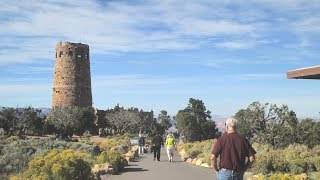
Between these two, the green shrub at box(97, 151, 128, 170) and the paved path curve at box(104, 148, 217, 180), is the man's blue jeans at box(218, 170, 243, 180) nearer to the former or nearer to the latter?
the paved path curve at box(104, 148, 217, 180)

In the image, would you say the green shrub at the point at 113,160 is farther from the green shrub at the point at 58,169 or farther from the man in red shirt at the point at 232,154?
the man in red shirt at the point at 232,154

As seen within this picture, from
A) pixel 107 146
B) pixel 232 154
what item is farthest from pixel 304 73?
pixel 107 146

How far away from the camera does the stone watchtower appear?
80.9m

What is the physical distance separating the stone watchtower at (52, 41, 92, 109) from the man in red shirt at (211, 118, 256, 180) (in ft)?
243

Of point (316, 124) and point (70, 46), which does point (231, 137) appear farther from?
point (70, 46)

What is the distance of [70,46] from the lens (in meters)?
81.6

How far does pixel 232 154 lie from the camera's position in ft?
26.9

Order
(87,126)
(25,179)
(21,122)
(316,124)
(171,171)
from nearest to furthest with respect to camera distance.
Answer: (25,179), (171,171), (316,124), (21,122), (87,126)

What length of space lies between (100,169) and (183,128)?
38450 millimetres

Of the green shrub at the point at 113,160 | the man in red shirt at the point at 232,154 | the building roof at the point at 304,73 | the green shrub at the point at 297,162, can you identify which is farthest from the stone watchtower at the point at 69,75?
the man in red shirt at the point at 232,154

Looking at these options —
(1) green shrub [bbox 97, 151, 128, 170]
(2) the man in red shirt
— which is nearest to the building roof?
(2) the man in red shirt

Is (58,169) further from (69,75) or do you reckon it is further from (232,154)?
(69,75)

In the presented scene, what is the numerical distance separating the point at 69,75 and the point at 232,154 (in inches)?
2930

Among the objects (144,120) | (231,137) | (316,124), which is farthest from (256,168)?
(144,120)
